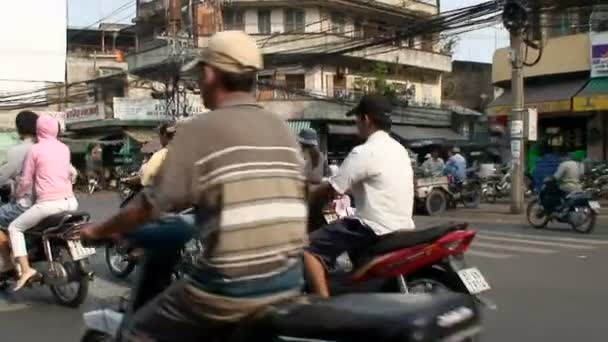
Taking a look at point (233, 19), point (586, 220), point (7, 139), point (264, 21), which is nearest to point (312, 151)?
point (586, 220)

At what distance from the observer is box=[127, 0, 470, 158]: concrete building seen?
31000 millimetres

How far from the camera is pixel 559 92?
71.0 feet

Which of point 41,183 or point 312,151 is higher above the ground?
point 312,151

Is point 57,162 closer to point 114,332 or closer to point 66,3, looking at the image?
point 114,332

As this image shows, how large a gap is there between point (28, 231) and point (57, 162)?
0.66 meters

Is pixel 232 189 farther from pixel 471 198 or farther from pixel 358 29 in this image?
pixel 358 29

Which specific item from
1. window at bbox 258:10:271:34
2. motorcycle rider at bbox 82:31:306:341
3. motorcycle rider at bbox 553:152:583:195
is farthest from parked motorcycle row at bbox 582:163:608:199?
window at bbox 258:10:271:34

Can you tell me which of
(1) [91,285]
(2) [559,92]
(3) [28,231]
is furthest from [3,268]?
(2) [559,92]

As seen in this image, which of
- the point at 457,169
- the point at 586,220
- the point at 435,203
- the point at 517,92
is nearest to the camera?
the point at 586,220

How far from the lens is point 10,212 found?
6570 millimetres

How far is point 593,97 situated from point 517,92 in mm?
5753

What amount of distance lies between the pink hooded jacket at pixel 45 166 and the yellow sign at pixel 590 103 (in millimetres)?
16636

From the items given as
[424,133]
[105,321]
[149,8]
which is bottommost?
[105,321]

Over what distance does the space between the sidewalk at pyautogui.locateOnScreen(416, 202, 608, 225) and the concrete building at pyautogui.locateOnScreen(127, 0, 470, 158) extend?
1307 cm
